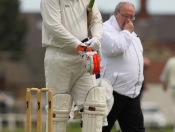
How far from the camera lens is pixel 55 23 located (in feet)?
25.5

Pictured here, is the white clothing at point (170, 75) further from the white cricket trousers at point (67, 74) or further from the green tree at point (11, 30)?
the green tree at point (11, 30)

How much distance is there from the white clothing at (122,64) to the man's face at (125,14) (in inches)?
2.5

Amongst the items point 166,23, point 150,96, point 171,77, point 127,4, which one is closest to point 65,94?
point 127,4

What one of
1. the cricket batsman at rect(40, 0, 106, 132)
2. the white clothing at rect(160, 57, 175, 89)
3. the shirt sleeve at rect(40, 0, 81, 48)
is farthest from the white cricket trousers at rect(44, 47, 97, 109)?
the white clothing at rect(160, 57, 175, 89)

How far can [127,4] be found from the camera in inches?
344

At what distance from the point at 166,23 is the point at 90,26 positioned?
5757 cm

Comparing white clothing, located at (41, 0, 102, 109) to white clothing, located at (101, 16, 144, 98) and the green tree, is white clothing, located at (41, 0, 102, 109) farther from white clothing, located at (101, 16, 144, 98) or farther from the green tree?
the green tree

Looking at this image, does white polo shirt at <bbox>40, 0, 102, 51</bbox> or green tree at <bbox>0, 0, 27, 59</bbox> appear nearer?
white polo shirt at <bbox>40, 0, 102, 51</bbox>

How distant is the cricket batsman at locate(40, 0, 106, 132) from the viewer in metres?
7.78

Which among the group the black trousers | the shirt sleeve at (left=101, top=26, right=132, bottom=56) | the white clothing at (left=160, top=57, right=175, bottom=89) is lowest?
the white clothing at (left=160, top=57, right=175, bottom=89)

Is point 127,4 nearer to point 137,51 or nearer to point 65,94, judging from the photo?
point 137,51

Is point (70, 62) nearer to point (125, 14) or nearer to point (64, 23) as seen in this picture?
point (64, 23)

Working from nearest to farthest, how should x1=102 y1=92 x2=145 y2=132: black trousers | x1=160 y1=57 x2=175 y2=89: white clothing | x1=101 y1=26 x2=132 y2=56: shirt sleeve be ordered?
x1=101 y1=26 x2=132 y2=56: shirt sleeve
x1=102 y1=92 x2=145 y2=132: black trousers
x1=160 y1=57 x2=175 y2=89: white clothing

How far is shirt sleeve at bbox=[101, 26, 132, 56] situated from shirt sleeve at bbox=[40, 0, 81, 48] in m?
0.90
